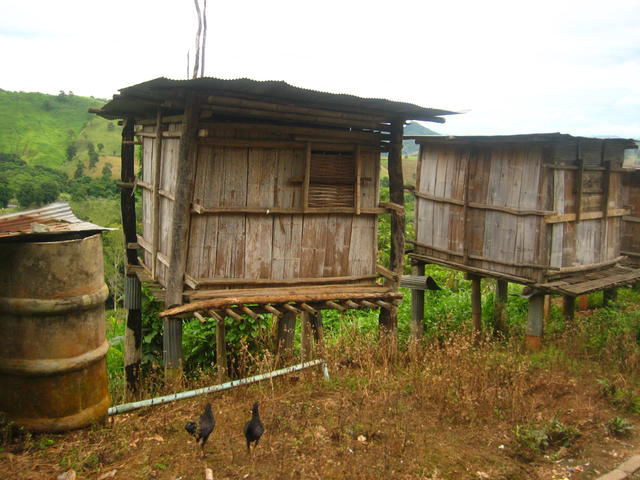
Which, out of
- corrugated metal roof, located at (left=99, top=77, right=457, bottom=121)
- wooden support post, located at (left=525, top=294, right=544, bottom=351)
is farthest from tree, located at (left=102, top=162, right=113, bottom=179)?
wooden support post, located at (left=525, top=294, right=544, bottom=351)

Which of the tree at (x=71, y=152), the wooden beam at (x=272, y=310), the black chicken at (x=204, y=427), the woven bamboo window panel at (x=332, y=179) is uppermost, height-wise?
the tree at (x=71, y=152)

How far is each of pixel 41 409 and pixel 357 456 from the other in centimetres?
263

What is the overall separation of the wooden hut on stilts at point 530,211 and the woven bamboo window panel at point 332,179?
11.4 feet

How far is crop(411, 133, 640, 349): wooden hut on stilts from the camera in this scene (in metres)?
9.45

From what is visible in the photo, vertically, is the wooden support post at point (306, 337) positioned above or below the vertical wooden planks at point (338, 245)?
below

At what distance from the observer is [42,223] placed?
4.49 metres

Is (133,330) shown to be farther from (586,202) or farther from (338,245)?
(586,202)

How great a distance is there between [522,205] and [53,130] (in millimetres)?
89757

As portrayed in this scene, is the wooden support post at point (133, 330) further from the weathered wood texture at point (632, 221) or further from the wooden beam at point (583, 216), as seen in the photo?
the weathered wood texture at point (632, 221)

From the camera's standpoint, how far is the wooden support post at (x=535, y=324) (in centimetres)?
979

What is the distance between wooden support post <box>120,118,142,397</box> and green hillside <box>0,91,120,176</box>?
63064mm

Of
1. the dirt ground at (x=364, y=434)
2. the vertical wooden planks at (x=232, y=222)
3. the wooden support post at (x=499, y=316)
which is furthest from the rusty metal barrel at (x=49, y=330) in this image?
the wooden support post at (x=499, y=316)

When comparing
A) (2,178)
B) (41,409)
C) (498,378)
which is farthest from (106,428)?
(2,178)

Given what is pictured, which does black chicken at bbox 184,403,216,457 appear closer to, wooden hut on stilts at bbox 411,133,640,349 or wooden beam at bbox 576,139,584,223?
wooden hut on stilts at bbox 411,133,640,349
